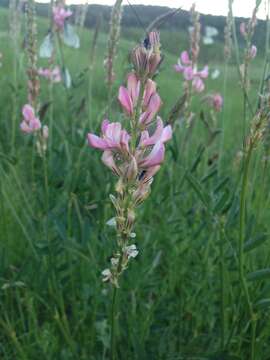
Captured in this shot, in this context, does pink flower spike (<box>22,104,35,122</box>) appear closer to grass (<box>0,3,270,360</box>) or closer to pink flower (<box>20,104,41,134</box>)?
pink flower (<box>20,104,41,134</box>)

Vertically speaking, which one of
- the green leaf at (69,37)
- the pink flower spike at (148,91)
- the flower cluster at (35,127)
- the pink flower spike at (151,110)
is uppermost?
the pink flower spike at (148,91)

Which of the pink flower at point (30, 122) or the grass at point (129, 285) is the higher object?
the pink flower at point (30, 122)

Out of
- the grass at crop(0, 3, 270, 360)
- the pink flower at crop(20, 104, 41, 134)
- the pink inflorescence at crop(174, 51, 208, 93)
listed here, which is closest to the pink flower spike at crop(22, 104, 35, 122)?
the pink flower at crop(20, 104, 41, 134)

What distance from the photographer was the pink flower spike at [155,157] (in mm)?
626

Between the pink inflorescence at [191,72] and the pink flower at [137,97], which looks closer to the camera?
the pink flower at [137,97]

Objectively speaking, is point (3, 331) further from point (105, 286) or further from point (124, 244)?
point (124, 244)

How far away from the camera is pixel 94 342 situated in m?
1.19

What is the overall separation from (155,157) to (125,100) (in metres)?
0.07

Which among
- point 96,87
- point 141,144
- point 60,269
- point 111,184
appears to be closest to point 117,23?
point 111,184

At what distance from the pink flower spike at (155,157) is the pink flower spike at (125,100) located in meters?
0.05

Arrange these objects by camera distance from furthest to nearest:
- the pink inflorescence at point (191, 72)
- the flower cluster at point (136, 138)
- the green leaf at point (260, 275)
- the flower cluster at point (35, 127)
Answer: the pink inflorescence at point (191, 72), the flower cluster at point (35, 127), the green leaf at point (260, 275), the flower cluster at point (136, 138)

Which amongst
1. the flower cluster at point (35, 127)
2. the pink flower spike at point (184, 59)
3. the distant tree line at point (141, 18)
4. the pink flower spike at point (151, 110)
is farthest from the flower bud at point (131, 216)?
the pink flower spike at point (184, 59)

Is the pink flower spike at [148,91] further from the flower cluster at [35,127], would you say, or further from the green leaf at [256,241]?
the flower cluster at [35,127]

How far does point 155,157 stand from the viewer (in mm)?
632
